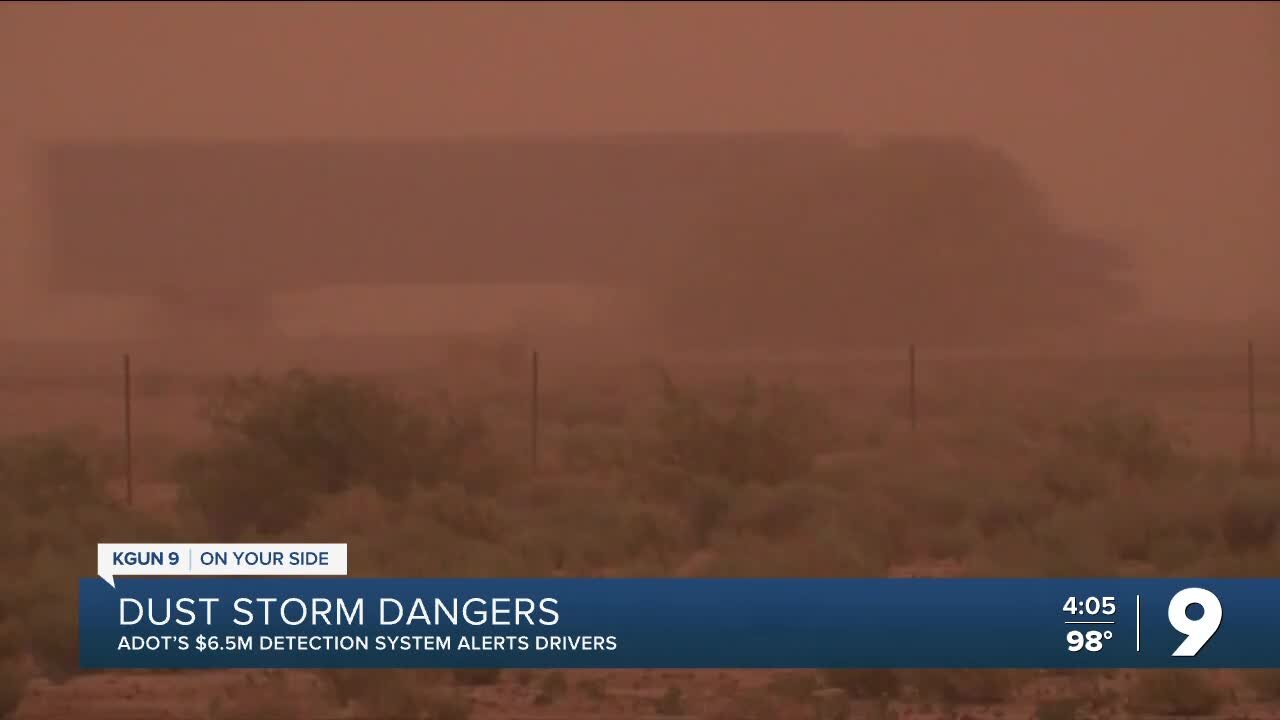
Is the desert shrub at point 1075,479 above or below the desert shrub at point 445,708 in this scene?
above

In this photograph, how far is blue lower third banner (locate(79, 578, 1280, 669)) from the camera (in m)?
13.5

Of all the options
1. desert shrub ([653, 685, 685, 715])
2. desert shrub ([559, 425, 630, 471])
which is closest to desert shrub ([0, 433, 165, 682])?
desert shrub ([653, 685, 685, 715])

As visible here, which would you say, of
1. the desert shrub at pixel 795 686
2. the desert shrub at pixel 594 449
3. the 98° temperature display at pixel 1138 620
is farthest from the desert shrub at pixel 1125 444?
the desert shrub at pixel 795 686

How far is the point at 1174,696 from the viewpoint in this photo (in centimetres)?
1397

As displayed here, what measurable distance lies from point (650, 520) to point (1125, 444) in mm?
9565

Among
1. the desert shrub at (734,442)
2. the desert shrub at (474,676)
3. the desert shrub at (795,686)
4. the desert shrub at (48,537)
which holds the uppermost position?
the desert shrub at (734,442)

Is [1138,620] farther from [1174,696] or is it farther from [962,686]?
[962,686]

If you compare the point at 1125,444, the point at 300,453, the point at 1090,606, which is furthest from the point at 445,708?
the point at 1125,444

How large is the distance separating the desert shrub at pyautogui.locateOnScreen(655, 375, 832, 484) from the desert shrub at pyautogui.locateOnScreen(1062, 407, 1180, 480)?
13.6ft

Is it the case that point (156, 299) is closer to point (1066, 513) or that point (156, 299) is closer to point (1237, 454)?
point (1237, 454)

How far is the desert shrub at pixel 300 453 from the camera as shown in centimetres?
2436

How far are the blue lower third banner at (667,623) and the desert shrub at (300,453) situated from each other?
397 inches

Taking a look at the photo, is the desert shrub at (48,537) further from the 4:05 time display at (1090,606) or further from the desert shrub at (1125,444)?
the desert shrub at (1125,444)

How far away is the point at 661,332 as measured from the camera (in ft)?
199
